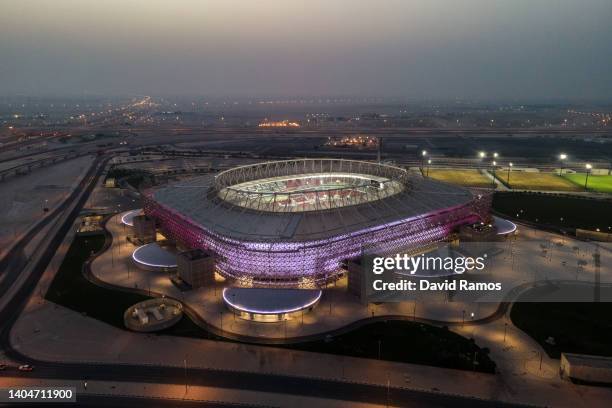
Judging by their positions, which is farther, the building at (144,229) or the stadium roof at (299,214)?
the building at (144,229)

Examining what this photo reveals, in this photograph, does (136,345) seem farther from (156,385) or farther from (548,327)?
(548,327)

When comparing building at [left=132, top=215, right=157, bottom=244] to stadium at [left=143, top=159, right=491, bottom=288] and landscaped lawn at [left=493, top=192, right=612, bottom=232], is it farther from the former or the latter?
landscaped lawn at [left=493, top=192, right=612, bottom=232]

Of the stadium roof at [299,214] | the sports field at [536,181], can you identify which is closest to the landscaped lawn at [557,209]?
the sports field at [536,181]

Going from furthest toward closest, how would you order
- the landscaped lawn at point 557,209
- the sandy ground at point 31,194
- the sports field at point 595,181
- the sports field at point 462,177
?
the sports field at point 462,177, the sports field at point 595,181, the landscaped lawn at point 557,209, the sandy ground at point 31,194

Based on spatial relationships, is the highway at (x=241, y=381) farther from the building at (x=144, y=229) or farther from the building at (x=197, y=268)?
the building at (x=144, y=229)

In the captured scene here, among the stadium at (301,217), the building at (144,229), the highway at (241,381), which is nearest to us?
the highway at (241,381)

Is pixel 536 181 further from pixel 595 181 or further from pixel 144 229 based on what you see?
pixel 144 229

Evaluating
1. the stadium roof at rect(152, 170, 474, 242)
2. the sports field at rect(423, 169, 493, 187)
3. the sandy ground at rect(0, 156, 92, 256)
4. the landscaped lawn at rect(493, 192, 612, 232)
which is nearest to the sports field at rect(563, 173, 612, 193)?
the landscaped lawn at rect(493, 192, 612, 232)
